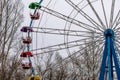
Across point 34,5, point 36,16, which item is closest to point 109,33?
point 34,5

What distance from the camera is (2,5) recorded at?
24.2 metres

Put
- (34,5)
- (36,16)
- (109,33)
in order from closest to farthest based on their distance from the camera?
(109,33) < (34,5) < (36,16)

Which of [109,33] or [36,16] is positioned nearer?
[109,33]

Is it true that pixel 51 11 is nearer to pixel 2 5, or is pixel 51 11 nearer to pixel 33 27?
pixel 33 27

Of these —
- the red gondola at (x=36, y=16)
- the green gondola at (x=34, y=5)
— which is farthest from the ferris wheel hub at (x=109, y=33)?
the red gondola at (x=36, y=16)

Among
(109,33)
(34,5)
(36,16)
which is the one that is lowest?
(109,33)

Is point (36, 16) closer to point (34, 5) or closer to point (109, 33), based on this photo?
point (34, 5)

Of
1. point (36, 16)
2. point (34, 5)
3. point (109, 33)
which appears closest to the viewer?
point (109, 33)

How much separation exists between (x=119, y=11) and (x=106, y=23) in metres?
1.04

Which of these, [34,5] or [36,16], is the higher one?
[34,5]

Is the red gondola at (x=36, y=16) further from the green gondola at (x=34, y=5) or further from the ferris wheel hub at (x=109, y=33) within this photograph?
the ferris wheel hub at (x=109, y=33)

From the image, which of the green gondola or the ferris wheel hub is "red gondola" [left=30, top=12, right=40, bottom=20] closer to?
the green gondola

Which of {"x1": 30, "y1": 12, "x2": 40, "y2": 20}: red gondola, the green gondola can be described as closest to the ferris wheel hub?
the green gondola

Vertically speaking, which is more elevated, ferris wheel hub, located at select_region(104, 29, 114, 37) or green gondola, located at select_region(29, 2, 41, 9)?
green gondola, located at select_region(29, 2, 41, 9)
